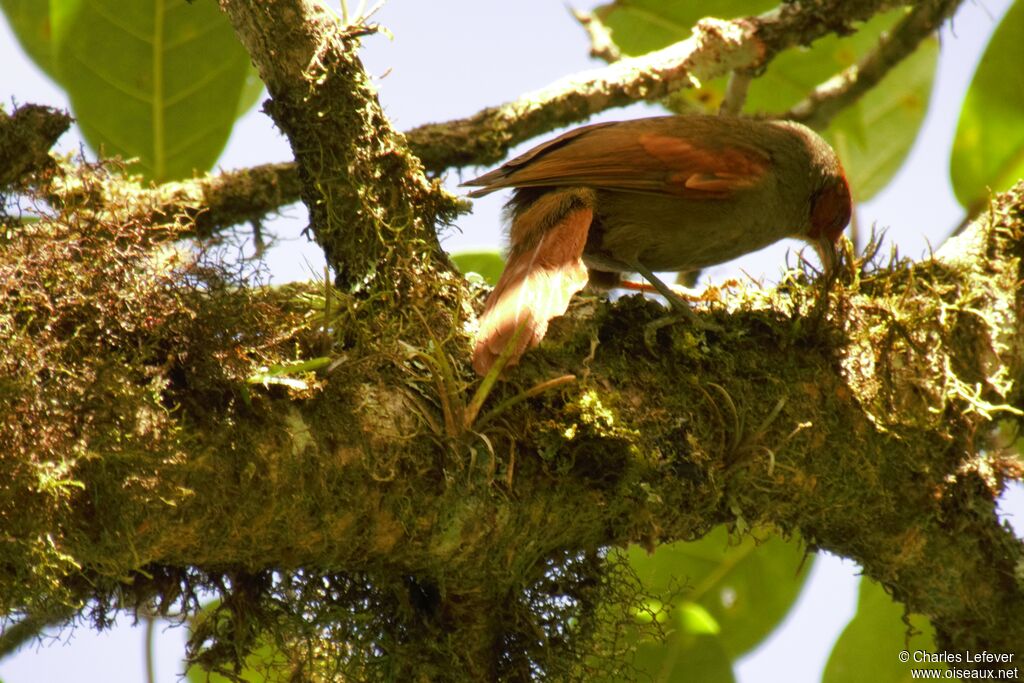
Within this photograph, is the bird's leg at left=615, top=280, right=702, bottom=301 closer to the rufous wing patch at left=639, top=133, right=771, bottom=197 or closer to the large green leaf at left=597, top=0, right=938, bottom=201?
the rufous wing patch at left=639, top=133, right=771, bottom=197

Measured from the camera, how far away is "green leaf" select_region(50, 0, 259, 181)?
3582 millimetres

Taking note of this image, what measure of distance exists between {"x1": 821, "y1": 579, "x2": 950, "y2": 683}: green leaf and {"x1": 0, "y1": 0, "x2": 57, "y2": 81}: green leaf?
11.9 feet

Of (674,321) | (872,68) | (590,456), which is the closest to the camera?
(590,456)

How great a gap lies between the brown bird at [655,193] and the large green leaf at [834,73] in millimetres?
1059

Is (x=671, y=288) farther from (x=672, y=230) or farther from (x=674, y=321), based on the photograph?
(x=674, y=321)

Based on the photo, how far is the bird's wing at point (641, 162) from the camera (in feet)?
10.7

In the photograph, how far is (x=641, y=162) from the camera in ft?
10.9

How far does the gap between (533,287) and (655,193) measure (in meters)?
0.86

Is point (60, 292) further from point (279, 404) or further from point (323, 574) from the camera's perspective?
point (323, 574)

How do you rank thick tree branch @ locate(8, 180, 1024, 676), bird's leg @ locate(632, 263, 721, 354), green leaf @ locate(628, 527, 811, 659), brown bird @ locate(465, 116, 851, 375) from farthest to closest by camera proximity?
green leaf @ locate(628, 527, 811, 659) → brown bird @ locate(465, 116, 851, 375) → bird's leg @ locate(632, 263, 721, 354) → thick tree branch @ locate(8, 180, 1024, 676)

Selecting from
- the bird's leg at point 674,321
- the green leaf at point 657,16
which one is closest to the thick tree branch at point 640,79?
the green leaf at point 657,16

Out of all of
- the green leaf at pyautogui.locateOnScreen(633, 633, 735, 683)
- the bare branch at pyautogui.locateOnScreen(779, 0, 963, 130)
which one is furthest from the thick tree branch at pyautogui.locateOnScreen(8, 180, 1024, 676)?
the bare branch at pyautogui.locateOnScreen(779, 0, 963, 130)

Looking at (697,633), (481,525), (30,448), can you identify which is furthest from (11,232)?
(697,633)

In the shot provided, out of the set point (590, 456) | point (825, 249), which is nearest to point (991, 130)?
point (825, 249)
